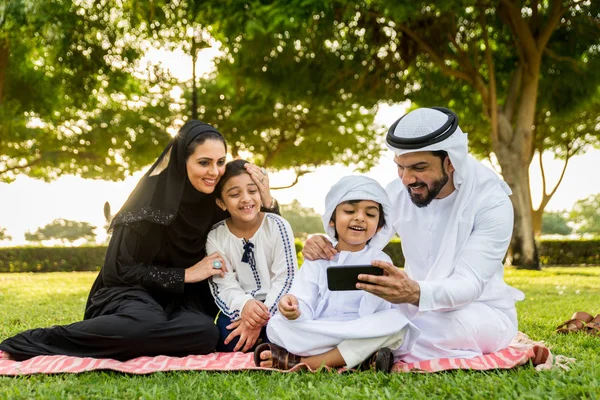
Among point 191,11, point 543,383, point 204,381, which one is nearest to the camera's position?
point 543,383

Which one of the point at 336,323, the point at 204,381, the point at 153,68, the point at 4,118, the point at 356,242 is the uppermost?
the point at 153,68

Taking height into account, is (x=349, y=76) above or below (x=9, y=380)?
above

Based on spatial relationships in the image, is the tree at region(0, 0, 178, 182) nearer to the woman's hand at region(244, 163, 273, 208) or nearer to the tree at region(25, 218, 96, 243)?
the tree at region(25, 218, 96, 243)

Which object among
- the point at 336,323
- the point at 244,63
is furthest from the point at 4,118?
the point at 336,323

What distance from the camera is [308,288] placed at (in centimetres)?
423

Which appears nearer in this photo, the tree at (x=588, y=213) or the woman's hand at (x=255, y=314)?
the woman's hand at (x=255, y=314)

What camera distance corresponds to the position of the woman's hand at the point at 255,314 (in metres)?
4.46

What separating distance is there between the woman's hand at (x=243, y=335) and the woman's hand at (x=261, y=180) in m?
0.95

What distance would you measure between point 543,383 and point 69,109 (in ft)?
74.6

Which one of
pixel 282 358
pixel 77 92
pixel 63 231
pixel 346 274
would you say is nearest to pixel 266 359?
pixel 282 358

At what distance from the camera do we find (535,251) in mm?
16875

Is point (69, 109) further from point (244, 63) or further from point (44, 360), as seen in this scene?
point (44, 360)

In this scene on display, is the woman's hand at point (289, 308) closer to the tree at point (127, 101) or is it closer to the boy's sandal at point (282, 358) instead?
the boy's sandal at point (282, 358)

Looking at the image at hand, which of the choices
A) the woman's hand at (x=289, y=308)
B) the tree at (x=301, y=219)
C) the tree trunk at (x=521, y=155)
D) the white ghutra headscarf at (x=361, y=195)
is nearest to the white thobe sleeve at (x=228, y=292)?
the woman's hand at (x=289, y=308)
